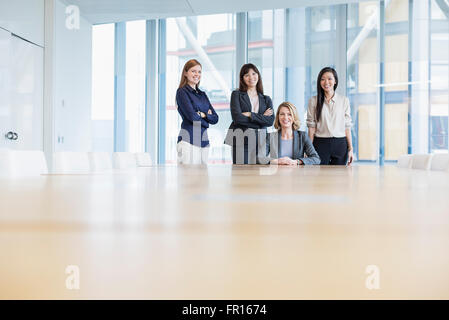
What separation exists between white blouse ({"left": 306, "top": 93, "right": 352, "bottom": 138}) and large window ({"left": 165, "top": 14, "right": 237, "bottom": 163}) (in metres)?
3.09

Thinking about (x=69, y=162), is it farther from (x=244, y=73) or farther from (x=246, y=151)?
(x=244, y=73)

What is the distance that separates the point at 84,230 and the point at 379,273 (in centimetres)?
8

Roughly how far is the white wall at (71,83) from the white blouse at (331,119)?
289 centimetres

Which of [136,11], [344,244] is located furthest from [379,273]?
[136,11]

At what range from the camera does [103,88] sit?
575 centimetres

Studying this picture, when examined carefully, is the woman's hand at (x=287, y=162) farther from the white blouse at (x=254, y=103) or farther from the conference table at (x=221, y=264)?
the conference table at (x=221, y=264)

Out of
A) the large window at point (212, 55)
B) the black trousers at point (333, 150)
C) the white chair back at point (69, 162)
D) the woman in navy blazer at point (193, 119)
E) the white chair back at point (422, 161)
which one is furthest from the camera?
the large window at point (212, 55)

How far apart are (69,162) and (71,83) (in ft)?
11.0

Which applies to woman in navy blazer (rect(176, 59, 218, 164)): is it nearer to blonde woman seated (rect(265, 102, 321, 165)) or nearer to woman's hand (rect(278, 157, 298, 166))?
blonde woman seated (rect(265, 102, 321, 165))

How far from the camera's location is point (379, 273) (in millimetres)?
104

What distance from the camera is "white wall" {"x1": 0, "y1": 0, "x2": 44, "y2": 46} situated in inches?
141

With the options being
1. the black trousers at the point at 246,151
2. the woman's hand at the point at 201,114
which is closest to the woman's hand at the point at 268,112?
the black trousers at the point at 246,151

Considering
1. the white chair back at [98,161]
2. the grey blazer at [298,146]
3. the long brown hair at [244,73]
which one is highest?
the long brown hair at [244,73]

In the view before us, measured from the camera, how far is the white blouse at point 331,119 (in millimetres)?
2496
